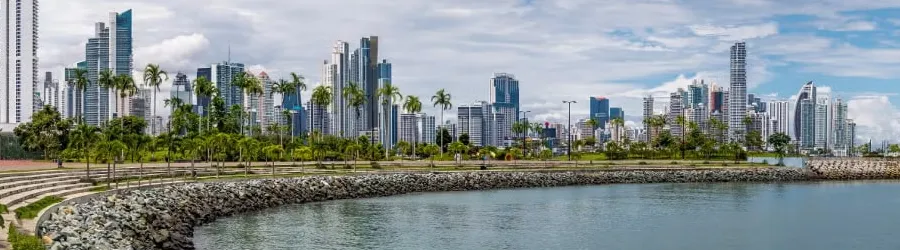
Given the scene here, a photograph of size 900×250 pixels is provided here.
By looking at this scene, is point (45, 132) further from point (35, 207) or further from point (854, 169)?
point (854, 169)

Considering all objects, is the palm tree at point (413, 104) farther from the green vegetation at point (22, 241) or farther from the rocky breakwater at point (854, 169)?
the green vegetation at point (22, 241)

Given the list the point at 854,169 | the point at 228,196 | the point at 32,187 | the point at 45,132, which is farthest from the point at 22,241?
the point at 854,169

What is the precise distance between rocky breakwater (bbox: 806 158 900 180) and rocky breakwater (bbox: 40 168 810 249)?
6.59 metres

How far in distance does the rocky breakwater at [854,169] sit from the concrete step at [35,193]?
10792 centimetres

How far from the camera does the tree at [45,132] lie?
10406 centimetres

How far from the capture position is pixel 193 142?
2982 inches

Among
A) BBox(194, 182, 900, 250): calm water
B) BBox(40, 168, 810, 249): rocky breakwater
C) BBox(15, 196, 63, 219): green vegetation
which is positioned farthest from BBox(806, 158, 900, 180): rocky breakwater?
BBox(15, 196, 63, 219): green vegetation

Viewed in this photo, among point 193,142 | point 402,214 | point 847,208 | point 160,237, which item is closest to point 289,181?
point 193,142

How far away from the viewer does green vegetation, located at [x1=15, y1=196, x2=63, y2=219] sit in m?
38.2

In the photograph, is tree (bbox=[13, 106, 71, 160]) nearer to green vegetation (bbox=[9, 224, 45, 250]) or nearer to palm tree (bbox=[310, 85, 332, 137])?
palm tree (bbox=[310, 85, 332, 137])

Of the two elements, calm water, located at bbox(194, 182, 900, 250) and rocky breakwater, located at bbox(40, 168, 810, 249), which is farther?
calm water, located at bbox(194, 182, 900, 250)

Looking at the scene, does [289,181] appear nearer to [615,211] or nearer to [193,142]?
[193,142]

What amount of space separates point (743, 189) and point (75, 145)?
72.8m

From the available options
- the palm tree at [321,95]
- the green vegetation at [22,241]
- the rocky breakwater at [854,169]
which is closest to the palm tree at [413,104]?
the palm tree at [321,95]
